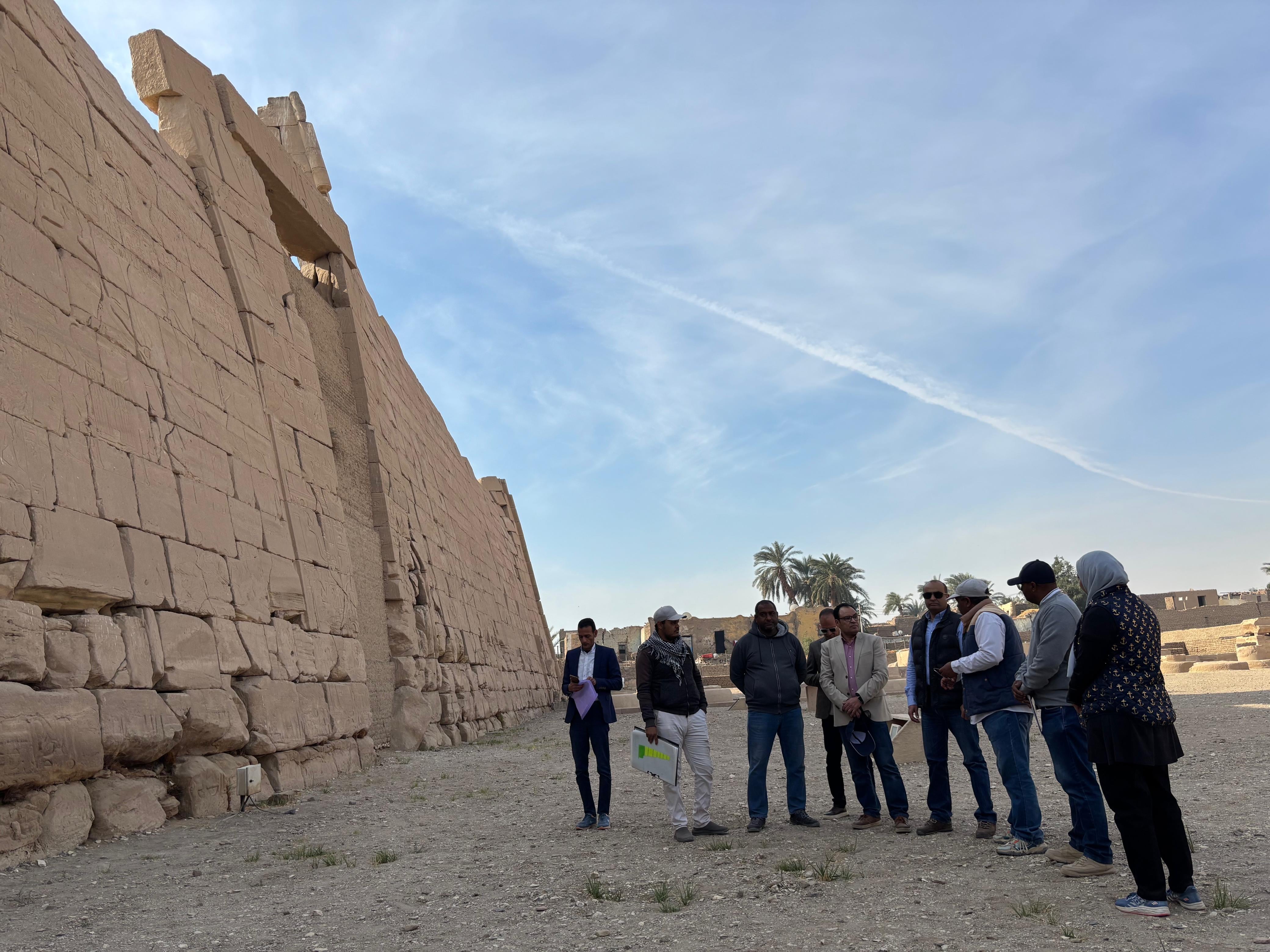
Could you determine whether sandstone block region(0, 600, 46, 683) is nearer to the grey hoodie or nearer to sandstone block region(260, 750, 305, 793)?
sandstone block region(260, 750, 305, 793)

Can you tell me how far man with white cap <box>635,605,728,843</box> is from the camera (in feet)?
21.0

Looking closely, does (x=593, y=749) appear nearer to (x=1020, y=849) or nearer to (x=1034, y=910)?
(x=1020, y=849)

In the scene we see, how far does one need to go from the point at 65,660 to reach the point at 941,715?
575cm

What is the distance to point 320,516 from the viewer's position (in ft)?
36.9

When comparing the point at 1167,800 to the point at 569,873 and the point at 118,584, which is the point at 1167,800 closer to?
the point at 569,873

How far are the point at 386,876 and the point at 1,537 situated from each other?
322cm

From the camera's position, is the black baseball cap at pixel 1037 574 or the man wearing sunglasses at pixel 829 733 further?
the man wearing sunglasses at pixel 829 733

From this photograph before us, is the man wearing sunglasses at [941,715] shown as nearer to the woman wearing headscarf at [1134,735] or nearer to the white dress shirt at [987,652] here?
the white dress shirt at [987,652]

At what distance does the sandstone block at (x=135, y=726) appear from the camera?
253 inches

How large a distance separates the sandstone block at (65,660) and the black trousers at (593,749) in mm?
3349

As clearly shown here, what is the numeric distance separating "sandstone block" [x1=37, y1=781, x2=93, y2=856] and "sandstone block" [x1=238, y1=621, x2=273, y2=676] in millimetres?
2323

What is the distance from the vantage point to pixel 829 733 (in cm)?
702

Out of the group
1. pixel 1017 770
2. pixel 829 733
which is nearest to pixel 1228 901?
pixel 1017 770

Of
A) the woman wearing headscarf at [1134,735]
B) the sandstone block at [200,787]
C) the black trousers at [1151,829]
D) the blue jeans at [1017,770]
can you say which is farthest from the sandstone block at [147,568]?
the black trousers at [1151,829]
